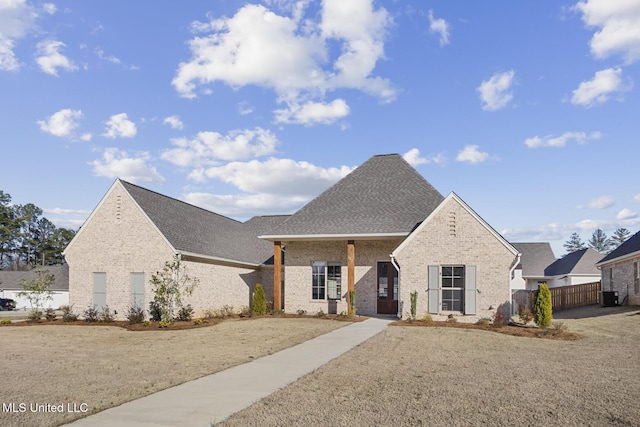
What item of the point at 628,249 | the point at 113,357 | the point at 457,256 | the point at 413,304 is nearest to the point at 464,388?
the point at 113,357

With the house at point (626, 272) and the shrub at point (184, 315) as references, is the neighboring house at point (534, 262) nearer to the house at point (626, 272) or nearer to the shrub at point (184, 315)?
the house at point (626, 272)

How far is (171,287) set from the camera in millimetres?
22203

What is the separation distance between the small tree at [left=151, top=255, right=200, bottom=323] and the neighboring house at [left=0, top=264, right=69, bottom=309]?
31167mm

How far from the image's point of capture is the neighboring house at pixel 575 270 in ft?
137

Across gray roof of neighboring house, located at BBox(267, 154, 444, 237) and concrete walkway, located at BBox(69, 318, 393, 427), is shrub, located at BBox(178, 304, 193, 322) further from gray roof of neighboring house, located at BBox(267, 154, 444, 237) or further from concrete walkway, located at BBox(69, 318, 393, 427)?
concrete walkway, located at BBox(69, 318, 393, 427)

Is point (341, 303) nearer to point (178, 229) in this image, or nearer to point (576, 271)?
point (178, 229)

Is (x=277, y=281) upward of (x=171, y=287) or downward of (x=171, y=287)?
upward

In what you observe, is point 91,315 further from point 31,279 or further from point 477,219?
point 31,279

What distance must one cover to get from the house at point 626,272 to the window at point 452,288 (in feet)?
37.5

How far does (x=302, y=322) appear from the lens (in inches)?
794

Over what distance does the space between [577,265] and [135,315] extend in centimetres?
3588

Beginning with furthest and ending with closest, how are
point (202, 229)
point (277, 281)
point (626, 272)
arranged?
point (626, 272), point (202, 229), point (277, 281)

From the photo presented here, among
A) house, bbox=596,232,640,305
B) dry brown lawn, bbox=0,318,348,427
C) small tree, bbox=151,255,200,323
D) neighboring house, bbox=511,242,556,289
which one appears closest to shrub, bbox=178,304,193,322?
small tree, bbox=151,255,200,323

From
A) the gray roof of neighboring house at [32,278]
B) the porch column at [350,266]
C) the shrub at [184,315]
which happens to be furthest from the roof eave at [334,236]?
the gray roof of neighboring house at [32,278]
